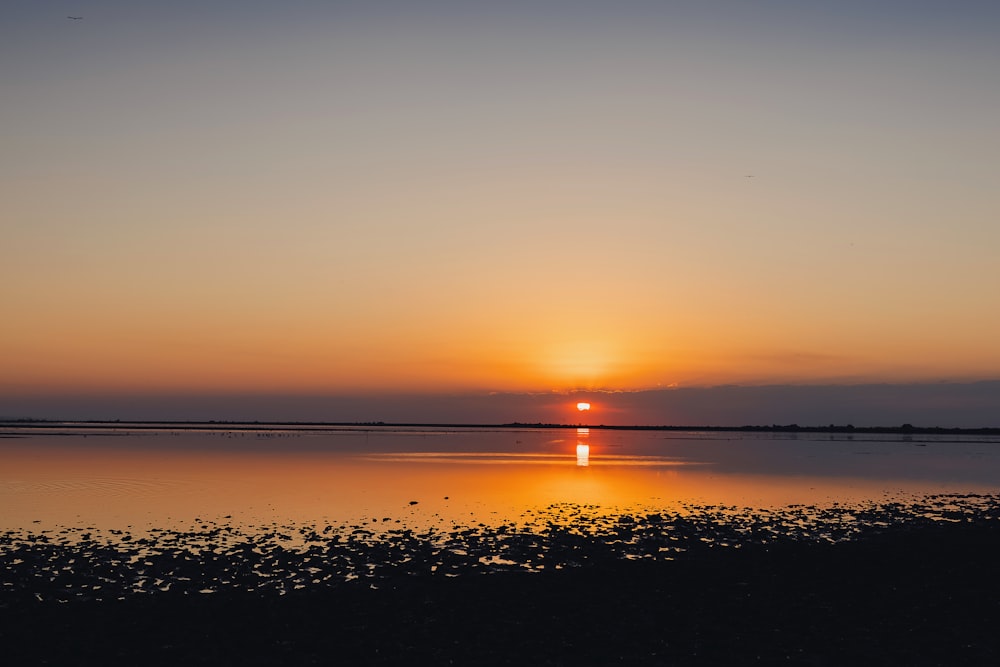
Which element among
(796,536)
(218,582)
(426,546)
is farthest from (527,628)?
(796,536)

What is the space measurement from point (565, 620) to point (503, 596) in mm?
3184

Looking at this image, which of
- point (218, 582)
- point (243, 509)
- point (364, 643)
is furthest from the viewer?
point (243, 509)

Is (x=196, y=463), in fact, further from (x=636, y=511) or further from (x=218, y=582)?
(x=218, y=582)

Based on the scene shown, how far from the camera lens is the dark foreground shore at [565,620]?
1853 centimetres

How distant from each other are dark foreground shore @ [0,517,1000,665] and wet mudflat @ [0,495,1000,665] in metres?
0.08

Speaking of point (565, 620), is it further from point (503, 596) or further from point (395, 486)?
point (395, 486)

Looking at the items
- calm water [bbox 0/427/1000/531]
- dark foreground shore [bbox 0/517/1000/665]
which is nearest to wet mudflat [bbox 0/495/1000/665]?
dark foreground shore [bbox 0/517/1000/665]

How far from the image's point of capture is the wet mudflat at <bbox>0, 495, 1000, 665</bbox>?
62.1 ft

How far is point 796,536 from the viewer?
3709cm

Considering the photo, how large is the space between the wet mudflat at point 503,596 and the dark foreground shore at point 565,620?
0.08 meters

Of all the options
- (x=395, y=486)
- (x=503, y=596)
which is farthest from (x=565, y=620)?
(x=395, y=486)

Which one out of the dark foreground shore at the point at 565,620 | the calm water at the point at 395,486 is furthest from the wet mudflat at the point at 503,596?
the calm water at the point at 395,486

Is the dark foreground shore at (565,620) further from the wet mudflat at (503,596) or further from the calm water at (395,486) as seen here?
the calm water at (395,486)

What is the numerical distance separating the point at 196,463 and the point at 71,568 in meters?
62.5
